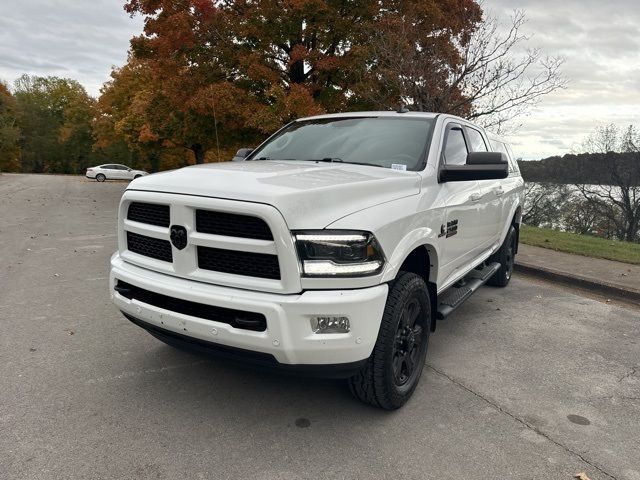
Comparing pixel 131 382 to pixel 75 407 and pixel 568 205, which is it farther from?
pixel 568 205

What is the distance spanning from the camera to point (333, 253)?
8.20 feet

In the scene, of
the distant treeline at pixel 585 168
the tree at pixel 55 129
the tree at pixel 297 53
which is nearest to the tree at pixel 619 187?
the distant treeline at pixel 585 168

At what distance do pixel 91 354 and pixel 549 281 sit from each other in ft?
20.2

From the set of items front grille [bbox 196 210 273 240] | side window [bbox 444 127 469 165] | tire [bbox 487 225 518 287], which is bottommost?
tire [bbox 487 225 518 287]

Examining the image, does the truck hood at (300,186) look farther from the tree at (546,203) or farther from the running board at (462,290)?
the tree at (546,203)

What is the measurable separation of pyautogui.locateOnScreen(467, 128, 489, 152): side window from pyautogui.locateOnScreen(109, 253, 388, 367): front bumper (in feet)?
9.05

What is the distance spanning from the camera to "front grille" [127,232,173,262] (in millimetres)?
2906

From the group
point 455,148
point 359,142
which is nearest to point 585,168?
point 455,148

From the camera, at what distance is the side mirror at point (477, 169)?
11.3 feet

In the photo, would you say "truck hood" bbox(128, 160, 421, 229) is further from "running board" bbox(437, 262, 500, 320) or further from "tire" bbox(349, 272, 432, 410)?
"running board" bbox(437, 262, 500, 320)

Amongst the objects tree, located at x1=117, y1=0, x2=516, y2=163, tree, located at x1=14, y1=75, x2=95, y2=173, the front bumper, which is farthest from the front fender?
tree, located at x1=14, y1=75, x2=95, y2=173

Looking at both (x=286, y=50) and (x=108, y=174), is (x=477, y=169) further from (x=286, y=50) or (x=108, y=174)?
(x=108, y=174)

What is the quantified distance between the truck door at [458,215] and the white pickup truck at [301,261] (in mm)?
61

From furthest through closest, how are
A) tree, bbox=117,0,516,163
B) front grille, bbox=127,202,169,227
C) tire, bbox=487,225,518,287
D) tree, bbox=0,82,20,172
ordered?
tree, bbox=0,82,20,172 < tree, bbox=117,0,516,163 < tire, bbox=487,225,518,287 < front grille, bbox=127,202,169,227
